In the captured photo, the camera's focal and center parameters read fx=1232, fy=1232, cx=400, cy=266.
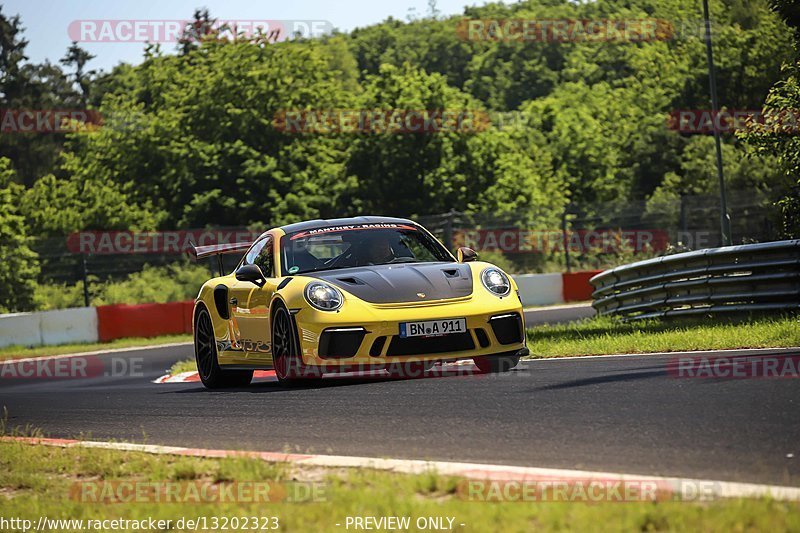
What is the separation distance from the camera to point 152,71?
7125 centimetres

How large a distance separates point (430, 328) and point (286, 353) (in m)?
1.22

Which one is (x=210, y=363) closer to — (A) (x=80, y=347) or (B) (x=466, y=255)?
(B) (x=466, y=255)

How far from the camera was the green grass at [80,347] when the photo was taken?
2370cm

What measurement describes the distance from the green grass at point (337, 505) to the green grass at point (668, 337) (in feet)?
18.4

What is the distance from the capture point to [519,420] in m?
6.75

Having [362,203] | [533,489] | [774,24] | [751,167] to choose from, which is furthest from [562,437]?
[774,24]

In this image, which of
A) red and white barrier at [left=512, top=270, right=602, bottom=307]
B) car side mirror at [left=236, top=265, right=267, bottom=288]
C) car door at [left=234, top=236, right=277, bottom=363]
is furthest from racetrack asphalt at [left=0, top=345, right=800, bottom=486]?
red and white barrier at [left=512, top=270, right=602, bottom=307]

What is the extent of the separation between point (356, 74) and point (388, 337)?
368 feet

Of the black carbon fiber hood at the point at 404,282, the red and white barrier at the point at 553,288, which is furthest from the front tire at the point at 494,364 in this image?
the red and white barrier at the point at 553,288

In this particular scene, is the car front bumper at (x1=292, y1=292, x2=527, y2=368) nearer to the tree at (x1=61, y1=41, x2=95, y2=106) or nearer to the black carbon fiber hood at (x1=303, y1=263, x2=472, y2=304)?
the black carbon fiber hood at (x1=303, y1=263, x2=472, y2=304)

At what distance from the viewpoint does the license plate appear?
8961mm

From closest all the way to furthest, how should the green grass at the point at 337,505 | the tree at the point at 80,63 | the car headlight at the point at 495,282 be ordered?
the green grass at the point at 337,505 → the car headlight at the point at 495,282 → the tree at the point at 80,63

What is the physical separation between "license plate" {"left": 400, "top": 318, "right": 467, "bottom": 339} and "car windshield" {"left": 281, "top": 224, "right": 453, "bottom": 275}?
52.4 inches

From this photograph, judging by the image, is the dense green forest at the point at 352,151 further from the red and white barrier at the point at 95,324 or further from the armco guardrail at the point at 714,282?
the armco guardrail at the point at 714,282
